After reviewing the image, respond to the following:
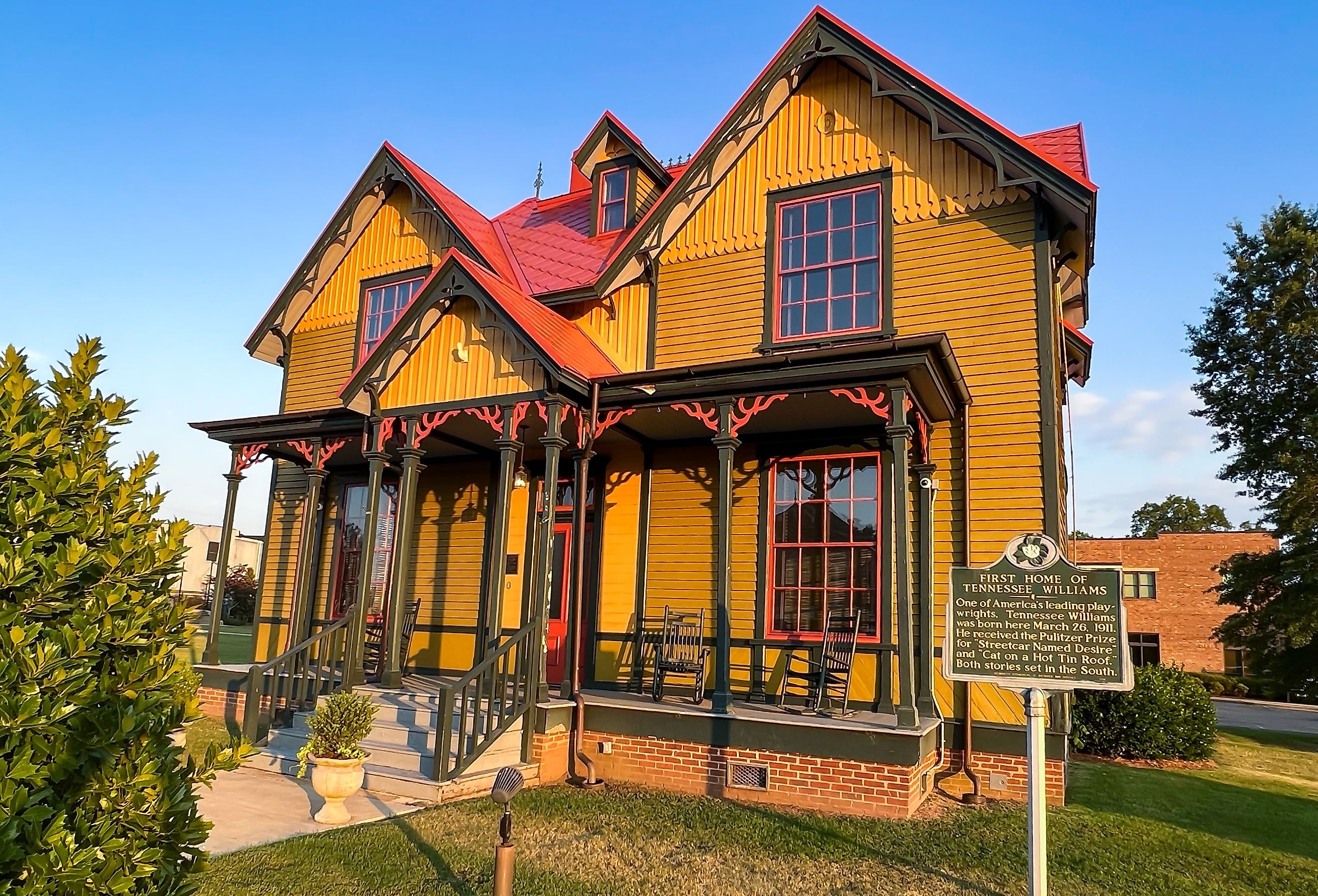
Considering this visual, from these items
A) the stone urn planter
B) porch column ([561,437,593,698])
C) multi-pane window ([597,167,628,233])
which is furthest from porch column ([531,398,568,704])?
multi-pane window ([597,167,628,233])

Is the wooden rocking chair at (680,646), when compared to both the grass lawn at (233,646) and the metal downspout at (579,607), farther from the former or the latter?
the grass lawn at (233,646)

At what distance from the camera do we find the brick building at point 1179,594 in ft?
123

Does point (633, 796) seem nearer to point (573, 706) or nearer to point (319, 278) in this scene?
point (573, 706)

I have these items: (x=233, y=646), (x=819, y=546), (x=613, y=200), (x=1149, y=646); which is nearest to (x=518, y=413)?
(x=819, y=546)

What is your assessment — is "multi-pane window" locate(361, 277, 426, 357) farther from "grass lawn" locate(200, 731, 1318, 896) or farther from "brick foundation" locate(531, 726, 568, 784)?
"grass lawn" locate(200, 731, 1318, 896)

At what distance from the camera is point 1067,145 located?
36.3ft

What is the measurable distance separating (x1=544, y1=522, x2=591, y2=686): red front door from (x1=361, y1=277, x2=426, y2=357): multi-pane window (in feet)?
16.3

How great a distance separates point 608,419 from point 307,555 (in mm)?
5257

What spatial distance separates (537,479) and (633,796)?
17.3ft

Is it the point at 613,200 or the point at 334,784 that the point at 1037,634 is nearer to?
the point at 334,784

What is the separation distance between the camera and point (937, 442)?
33.1 feet

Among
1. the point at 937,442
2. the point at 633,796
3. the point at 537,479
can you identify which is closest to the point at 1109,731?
the point at 937,442

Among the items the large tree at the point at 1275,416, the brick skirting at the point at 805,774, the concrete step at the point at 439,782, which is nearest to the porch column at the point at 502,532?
the concrete step at the point at 439,782

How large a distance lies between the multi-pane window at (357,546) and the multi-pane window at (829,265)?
275 inches
